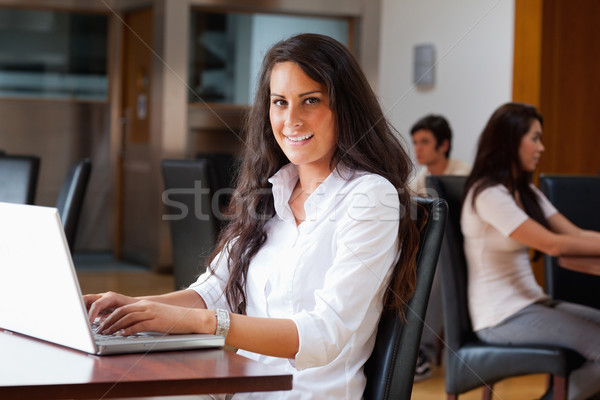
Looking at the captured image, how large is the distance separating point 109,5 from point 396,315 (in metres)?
6.11

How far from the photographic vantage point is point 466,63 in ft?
18.2

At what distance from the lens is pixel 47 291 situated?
3.58 feet

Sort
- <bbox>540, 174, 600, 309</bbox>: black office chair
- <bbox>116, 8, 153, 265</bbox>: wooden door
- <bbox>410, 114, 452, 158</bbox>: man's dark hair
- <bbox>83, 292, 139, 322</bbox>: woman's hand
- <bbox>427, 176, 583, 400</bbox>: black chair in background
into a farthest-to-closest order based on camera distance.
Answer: <bbox>116, 8, 153, 265</bbox>: wooden door < <bbox>410, 114, 452, 158</bbox>: man's dark hair < <bbox>540, 174, 600, 309</bbox>: black office chair < <bbox>427, 176, 583, 400</bbox>: black chair in background < <bbox>83, 292, 139, 322</bbox>: woman's hand

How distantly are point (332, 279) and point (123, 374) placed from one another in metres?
0.45

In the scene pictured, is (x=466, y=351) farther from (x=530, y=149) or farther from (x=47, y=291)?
(x=47, y=291)

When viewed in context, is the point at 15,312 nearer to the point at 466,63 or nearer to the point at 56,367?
the point at 56,367

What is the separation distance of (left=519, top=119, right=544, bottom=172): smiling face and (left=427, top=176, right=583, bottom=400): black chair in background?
275mm

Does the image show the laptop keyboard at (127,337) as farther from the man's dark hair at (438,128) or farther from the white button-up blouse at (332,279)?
the man's dark hair at (438,128)

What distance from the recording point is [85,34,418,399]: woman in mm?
1266

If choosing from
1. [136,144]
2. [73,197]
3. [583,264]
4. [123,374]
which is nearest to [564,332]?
[583,264]

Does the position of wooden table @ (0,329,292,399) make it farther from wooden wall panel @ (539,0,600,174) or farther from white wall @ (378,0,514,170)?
white wall @ (378,0,514,170)

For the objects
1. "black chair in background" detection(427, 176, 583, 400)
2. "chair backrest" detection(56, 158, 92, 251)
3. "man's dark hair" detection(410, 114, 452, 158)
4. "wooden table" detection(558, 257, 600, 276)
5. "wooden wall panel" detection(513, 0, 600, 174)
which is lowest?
"black chair in background" detection(427, 176, 583, 400)

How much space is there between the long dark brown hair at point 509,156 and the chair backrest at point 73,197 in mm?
1227

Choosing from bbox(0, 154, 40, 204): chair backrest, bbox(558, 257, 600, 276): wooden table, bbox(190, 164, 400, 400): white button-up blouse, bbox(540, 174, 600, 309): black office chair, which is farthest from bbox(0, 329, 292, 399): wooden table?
bbox(540, 174, 600, 309): black office chair
